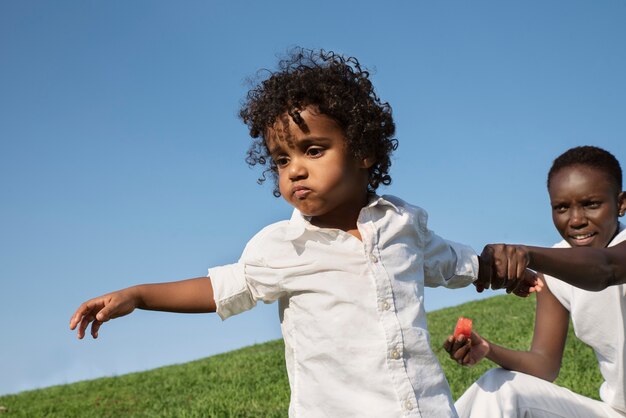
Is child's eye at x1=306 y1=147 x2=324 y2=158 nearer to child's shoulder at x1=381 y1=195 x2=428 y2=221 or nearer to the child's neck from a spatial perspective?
the child's neck

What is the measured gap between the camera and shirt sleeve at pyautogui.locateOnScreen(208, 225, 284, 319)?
332 centimetres

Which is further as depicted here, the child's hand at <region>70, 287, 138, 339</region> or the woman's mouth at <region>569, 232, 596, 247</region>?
the woman's mouth at <region>569, 232, 596, 247</region>

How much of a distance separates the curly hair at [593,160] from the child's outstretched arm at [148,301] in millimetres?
2602

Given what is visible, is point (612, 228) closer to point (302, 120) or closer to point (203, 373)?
point (302, 120)

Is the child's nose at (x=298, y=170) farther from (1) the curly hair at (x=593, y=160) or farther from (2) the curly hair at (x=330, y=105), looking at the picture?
(1) the curly hair at (x=593, y=160)

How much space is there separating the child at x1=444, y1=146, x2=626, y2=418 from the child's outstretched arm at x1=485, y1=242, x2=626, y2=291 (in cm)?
6

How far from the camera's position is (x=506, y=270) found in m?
3.45

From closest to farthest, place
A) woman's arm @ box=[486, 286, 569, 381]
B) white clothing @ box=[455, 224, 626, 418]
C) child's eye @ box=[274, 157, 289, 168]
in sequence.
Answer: child's eye @ box=[274, 157, 289, 168] → white clothing @ box=[455, 224, 626, 418] → woman's arm @ box=[486, 286, 569, 381]

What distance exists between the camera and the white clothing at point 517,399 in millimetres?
3934

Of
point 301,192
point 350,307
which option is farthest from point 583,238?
point 301,192

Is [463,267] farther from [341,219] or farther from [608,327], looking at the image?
[608,327]

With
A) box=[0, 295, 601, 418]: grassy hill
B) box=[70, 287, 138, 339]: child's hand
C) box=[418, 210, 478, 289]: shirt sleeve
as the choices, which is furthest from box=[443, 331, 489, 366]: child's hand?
box=[0, 295, 601, 418]: grassy hill

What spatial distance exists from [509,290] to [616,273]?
579 millimetres

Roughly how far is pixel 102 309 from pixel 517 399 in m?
2.33
